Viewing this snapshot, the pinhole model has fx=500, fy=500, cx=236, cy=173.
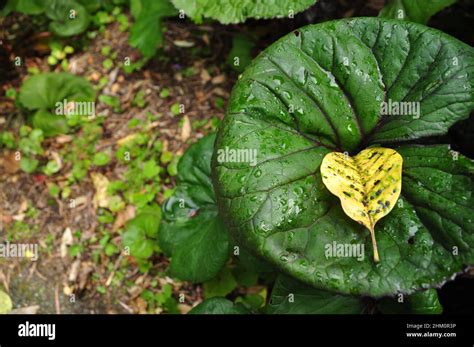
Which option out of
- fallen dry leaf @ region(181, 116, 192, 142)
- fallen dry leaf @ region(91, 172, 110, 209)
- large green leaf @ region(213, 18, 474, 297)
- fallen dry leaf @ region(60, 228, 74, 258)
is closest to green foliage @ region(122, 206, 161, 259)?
fallen dry leaf @ region(91, 172, 110, 209)

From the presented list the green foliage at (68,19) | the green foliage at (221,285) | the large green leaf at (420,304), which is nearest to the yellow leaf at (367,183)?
the large green leaf at (420,304)

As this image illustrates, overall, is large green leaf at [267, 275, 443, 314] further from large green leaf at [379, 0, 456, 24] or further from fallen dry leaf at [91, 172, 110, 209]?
fallen dry leaf at [91, 172, 110, 209]

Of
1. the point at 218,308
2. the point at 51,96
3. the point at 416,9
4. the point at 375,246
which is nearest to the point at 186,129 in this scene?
the point at 51,96

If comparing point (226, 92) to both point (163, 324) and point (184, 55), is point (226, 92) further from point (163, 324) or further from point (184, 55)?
point (163, 324)

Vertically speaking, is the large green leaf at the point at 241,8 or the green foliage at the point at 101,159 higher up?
the large green leaf at the point at 241,8

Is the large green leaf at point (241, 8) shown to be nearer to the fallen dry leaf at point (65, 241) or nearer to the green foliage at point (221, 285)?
the green foliage at point (221, 285)

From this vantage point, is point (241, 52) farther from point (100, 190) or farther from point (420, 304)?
point (420, 304)

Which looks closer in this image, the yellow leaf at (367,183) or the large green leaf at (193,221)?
the yellow leaf at (367,183)

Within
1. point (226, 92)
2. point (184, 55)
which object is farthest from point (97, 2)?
point (226, 92)

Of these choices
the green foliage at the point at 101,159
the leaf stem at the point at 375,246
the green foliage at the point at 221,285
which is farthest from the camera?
the green foliage at the point at 101,159
